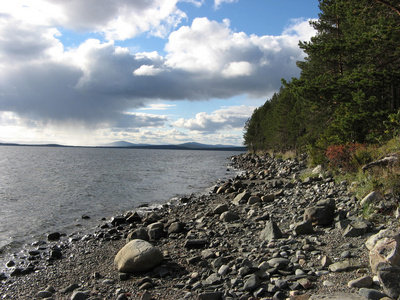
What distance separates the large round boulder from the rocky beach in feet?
0.09

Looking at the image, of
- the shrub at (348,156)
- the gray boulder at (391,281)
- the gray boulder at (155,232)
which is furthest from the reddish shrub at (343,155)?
the gray boulder at (391,281)

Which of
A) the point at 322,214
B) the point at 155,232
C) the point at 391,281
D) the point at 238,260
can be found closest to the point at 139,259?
the point at 238,260

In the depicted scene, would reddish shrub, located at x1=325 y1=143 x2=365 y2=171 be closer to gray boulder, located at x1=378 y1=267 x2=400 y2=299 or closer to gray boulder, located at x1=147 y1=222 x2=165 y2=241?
gray boulder, located at x1=147 y1=222 x2=165 y2=241

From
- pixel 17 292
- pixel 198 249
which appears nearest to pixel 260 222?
pixel 198 249

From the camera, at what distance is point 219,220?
12703 mm

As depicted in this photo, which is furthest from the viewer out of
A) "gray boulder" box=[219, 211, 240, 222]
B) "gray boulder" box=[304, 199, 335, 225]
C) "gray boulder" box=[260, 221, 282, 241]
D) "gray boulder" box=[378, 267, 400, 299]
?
"gray boulder" box=[219, 211, 240, 222]

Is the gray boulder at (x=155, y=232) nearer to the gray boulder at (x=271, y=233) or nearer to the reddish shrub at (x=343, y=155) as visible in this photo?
the gray boulder at (x=271, y=233)

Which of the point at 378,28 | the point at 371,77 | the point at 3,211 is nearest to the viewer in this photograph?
the point at 378,28

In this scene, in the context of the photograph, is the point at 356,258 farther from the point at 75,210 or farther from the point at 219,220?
the point at 75,210

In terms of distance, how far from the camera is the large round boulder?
26.0 ft

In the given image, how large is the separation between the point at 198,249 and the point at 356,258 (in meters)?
4.74

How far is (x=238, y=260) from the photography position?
7.56 m

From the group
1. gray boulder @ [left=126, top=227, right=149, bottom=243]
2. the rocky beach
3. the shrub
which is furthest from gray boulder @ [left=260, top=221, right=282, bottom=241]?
the shrub

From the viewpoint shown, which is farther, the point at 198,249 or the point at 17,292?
the point at 198,249
